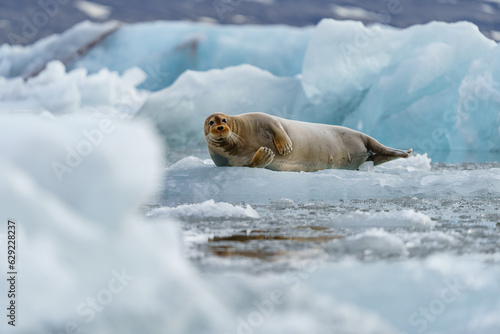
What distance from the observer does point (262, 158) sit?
4.99 meters

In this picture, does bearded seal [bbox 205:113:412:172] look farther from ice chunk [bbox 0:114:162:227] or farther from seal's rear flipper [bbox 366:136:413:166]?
ice chunk [bbox 0:114:162:227]

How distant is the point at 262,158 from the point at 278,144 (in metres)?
0.28

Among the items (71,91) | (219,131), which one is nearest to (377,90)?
(219,131)

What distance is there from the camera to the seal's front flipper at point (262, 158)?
4.95m

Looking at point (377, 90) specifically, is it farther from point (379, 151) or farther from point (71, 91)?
point (71, 91)

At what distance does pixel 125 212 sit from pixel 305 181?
238 centimetres

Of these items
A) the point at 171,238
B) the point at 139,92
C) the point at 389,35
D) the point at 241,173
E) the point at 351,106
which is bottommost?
the point at 139,92

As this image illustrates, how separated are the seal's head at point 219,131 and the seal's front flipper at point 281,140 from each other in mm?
338

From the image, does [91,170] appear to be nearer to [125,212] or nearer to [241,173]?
[125,212]

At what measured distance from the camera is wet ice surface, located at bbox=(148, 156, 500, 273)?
96.5 inches

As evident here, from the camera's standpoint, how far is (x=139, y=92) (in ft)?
64.6

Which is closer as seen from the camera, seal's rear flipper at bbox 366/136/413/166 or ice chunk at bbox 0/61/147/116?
seal's rear flipper at bbox 366/136/413/166

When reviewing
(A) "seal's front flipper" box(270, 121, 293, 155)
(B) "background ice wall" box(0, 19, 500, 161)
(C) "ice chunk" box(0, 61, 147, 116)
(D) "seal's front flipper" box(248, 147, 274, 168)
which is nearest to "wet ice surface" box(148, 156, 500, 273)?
(D) "seal's front flipper" box(248, 147, 274, 168)

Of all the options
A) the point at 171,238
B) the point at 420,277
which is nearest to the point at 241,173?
the point at 171,238
